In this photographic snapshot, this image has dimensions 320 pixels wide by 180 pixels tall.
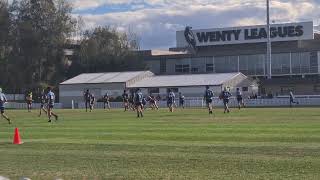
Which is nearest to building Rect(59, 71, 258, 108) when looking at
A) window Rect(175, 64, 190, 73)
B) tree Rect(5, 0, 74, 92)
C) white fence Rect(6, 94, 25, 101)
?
tree Rect(5, 0, 74, 92)

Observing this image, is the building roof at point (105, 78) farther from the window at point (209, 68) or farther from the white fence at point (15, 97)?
the window at point (209, 68)

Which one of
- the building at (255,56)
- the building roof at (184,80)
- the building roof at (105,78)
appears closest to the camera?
the building roof at (184,80)

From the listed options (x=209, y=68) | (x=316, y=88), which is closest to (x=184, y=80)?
(x=316, y=88)

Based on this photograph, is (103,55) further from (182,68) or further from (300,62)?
(300,62)

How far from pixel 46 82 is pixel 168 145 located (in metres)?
85.5

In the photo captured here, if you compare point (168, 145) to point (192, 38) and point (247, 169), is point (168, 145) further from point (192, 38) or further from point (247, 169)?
→ point (192, 38)

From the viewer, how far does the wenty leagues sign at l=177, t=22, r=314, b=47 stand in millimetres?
103000

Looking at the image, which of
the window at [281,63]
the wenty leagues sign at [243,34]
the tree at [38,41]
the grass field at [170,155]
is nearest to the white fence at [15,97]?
the tree at [38,41]

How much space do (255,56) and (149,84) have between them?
84.5 feet

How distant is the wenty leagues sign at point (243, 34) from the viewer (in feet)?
338

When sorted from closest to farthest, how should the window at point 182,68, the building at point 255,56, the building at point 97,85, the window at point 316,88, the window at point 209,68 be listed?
the building at point 97,85 → the window at point 316,88 → the building at point 255,56 → the window at point 209,68 → the window at point 182,68

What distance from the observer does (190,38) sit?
11200 cm

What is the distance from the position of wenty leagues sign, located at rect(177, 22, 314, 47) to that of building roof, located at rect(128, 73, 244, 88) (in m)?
22.6

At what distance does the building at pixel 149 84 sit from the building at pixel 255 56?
10.1 m
